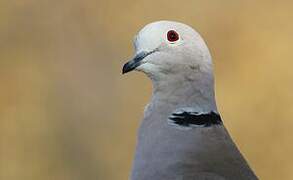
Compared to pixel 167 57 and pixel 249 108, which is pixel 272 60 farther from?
pixel 167 57

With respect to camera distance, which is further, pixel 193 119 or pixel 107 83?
pixel 107 83

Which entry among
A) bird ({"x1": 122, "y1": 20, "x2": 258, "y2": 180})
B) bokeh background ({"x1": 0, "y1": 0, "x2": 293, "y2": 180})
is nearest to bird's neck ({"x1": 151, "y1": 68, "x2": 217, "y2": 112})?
bird ({"x1": 122, "y1": 20, "x2": 258, "y2": 180})

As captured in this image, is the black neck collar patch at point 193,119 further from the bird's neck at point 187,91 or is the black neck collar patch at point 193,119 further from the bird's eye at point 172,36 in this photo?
the bird's eye at point 172,36

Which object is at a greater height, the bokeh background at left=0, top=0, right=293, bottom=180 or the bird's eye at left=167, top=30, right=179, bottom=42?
the bird's eye at left=167, top=30, right=179, bottom=42

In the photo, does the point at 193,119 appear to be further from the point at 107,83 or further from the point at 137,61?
the point at 107,83

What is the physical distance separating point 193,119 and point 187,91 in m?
0.09

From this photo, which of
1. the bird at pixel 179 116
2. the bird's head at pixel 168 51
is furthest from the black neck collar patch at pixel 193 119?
the bird's head at pixel 168 51

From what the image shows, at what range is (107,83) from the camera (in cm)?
448

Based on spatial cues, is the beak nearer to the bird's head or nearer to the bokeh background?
the bird's head

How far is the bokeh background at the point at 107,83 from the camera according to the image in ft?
14.5

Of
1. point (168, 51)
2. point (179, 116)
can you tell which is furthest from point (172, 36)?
point (179, 116)

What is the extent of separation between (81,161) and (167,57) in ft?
7.68

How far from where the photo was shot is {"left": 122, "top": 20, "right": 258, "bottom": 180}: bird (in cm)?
199

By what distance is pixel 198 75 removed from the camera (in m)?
2.12
